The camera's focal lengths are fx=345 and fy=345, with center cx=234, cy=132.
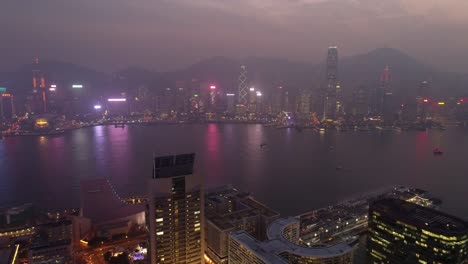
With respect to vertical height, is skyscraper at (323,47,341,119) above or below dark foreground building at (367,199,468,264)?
above

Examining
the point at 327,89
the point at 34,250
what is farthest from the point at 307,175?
the point at 327,89

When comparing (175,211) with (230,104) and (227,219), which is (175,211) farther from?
(230,104)

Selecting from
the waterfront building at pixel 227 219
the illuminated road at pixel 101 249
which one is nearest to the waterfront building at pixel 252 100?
the waterfront building at pixel 227 219

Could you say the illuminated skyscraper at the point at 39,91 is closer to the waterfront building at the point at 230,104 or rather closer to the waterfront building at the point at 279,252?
the waterfront building at the point at 230,104

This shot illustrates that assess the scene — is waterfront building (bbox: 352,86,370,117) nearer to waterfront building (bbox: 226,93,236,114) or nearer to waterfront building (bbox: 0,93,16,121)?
waterfront building (bbox: 226,93,236,114)

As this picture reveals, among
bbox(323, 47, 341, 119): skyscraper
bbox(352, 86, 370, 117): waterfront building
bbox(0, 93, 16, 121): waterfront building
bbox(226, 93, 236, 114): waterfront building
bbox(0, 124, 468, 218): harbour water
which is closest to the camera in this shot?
bbox(0, 124, 468, 218): harbour water

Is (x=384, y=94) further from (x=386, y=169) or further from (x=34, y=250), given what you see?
(x=34, y=250)

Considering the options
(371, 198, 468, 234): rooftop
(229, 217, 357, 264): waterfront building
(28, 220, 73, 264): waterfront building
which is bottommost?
(28, 220, 73, 264): waterfront building

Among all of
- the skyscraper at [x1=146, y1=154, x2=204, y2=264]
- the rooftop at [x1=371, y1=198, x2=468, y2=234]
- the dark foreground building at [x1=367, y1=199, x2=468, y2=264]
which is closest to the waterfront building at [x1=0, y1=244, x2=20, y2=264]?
the skyscraper at [x1=146, y1=154, x2=204, y2=264]
